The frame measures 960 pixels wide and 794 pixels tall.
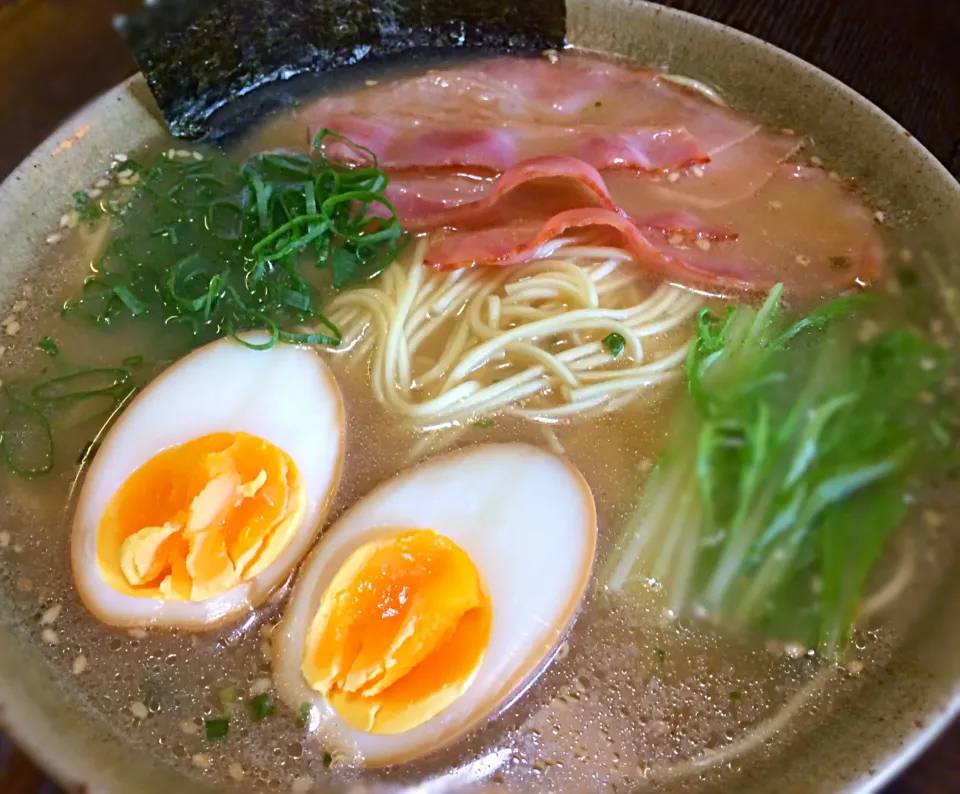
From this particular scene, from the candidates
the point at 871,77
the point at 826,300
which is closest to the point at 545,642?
the point at 826,300

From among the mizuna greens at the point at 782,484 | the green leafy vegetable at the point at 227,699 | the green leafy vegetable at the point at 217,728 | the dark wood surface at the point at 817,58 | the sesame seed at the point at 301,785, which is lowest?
the sesame seed at the point at 301,785

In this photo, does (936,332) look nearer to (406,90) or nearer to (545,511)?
(545,511)

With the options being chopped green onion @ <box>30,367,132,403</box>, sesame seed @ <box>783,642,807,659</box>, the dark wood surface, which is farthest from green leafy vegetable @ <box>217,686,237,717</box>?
the dark wood surface

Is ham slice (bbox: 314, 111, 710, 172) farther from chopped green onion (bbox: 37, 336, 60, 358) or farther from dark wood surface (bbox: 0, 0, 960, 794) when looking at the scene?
chopped green onion (bbox: 37, 336, 60, 358)

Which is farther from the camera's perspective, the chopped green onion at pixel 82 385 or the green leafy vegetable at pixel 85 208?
the green leafy vegetable at pixel 85 208

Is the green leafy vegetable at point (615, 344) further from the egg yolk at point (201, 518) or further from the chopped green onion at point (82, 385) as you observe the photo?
the chopped green onion at point (82, 385)

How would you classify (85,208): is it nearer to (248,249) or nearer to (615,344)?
(248,249)

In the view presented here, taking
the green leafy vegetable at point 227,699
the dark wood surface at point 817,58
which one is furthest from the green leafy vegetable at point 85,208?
the green leafy vegetable at point 227,699
